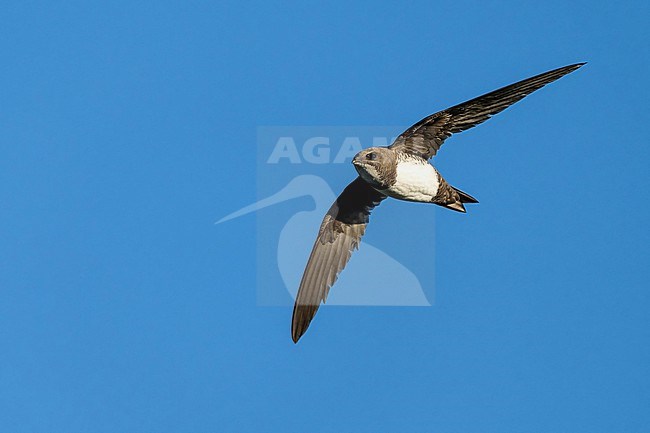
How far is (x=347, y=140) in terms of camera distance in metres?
14.7

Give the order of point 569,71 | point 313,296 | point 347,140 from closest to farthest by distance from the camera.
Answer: point 569,71 → point 313,296 → point 347,140

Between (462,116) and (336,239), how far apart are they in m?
2.47

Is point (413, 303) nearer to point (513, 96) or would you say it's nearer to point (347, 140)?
point (347, 140)

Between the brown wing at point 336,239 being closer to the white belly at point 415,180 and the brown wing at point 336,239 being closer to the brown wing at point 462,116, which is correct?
the white belly at point 415,180

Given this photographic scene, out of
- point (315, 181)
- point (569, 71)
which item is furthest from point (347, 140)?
point (569, 71)

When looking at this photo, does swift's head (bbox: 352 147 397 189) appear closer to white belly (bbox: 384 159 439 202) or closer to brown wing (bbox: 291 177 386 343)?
white belly (bbox: 384 159 439 202)

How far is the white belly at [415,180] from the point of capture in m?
12.1

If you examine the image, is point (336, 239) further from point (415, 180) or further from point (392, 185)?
point (415, 180)

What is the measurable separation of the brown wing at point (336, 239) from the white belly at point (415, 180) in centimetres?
100

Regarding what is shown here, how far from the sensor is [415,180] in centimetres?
1210

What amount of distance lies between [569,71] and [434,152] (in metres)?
1.77

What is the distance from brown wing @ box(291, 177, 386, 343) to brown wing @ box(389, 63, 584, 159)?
1181 mm

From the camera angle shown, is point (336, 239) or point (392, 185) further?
point (336, 239)

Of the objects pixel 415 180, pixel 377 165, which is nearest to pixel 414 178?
pixel 415 180
